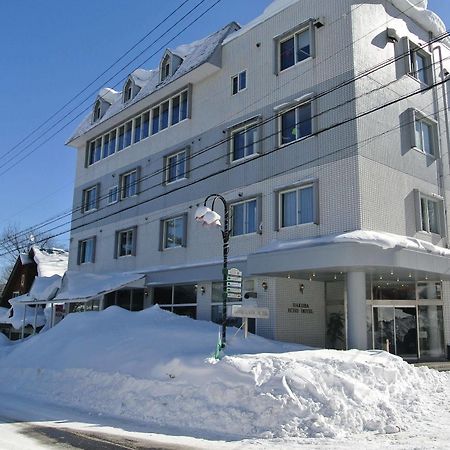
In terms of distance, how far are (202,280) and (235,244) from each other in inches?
87.3

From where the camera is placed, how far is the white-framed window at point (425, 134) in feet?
62.2

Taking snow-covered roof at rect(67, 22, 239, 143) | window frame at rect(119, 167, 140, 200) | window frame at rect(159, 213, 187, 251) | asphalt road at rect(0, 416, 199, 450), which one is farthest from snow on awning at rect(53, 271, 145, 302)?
asphalt road at rect(0, 416, 199, 450)

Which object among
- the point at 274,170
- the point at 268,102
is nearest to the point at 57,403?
the point at 274,170

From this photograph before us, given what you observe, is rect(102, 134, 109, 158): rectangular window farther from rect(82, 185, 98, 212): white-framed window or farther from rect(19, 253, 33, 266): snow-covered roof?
rect(19, 253, 33, 266): snow-covered roof

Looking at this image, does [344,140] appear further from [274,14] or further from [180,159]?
[180,159]

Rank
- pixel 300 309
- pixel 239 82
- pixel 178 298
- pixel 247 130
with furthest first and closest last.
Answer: pixel 178 298
pixel 239 82
pixel 247 130
pixel 300 309

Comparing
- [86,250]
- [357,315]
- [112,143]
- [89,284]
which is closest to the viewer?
[357,315]

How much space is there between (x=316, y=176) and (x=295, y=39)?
18.9ft

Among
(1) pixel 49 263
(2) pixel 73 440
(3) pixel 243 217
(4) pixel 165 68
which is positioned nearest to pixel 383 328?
(3) pixel 243 217

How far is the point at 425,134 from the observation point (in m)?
19.6

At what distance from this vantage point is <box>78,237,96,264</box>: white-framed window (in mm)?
28931

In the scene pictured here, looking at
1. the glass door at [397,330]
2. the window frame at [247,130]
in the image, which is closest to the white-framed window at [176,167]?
the window frame at [247,130]

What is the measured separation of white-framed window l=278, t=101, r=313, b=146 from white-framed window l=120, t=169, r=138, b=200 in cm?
1019

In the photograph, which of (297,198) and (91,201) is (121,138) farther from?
(297,198)
